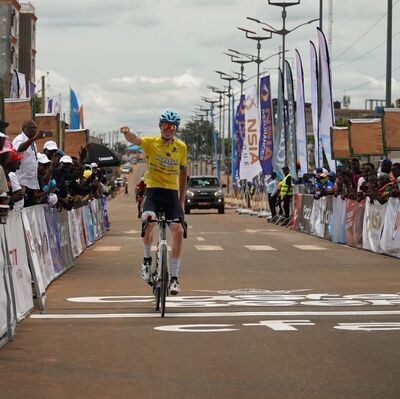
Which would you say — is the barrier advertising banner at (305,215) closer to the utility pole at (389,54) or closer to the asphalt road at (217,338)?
the utility pole at (389,54)

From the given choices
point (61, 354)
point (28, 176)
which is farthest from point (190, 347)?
point (28, 176)

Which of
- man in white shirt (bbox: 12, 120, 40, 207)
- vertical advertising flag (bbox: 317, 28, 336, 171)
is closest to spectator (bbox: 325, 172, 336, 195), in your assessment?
vertical advertising flag (bbox: 317, 28, 336, 171)

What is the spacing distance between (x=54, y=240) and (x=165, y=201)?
5061mm

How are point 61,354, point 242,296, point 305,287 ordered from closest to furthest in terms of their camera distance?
point 61,354
point 242,296
point 305,287

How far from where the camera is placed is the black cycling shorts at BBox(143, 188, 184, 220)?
42.3ft

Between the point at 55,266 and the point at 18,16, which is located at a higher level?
the point at 18,16

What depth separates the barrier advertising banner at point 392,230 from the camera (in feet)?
70.9

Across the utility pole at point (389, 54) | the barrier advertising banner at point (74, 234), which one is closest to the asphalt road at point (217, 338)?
the barrier advertising banner at point (74, 234)

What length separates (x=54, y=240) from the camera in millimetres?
17609

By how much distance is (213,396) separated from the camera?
752 cm

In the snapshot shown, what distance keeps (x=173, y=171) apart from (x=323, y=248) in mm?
12950

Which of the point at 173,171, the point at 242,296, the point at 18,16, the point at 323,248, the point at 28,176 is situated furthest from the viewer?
the point at 18,16

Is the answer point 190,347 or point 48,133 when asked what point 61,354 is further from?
point 48,133

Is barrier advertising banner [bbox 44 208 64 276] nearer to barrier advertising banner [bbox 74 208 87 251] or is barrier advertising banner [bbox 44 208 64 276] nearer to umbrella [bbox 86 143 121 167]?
barrier advertising banner [bbox 74 208 87 251]
